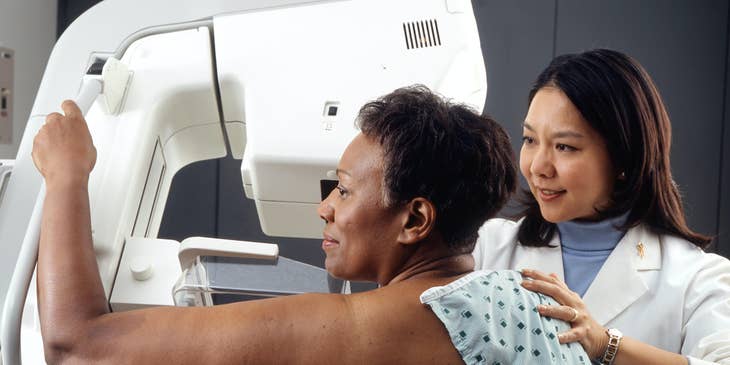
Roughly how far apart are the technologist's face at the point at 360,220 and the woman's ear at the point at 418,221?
0.01 meters

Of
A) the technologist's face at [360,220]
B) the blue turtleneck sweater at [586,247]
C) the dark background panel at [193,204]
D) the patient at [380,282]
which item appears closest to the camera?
the patient at [380,282]

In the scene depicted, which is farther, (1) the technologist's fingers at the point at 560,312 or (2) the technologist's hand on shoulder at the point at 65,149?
(2) the technologist's hand on shoulder at the point at 65,149

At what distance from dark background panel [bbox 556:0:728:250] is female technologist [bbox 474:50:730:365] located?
70.1 inches

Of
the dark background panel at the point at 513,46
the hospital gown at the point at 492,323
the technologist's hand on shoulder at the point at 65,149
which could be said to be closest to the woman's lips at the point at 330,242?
the hospital gown at the point at 492,323

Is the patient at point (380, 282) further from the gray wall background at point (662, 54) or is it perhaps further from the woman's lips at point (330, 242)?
the gray wall background at point (662, 54)

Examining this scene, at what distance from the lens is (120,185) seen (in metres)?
1.21

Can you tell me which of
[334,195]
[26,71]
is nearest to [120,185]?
[334,195]

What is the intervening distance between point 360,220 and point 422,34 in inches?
14.7

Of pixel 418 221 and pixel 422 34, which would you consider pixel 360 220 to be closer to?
pixel 418 221

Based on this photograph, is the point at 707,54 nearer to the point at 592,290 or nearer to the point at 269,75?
the point at 592,290

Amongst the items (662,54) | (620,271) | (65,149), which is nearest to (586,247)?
(620,271)

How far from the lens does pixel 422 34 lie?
1.20m

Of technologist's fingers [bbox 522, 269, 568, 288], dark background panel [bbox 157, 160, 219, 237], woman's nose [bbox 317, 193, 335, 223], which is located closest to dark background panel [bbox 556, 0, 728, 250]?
dark background panel [bbox 157, 160, 219, 237]

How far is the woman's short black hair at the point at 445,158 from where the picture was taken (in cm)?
94
